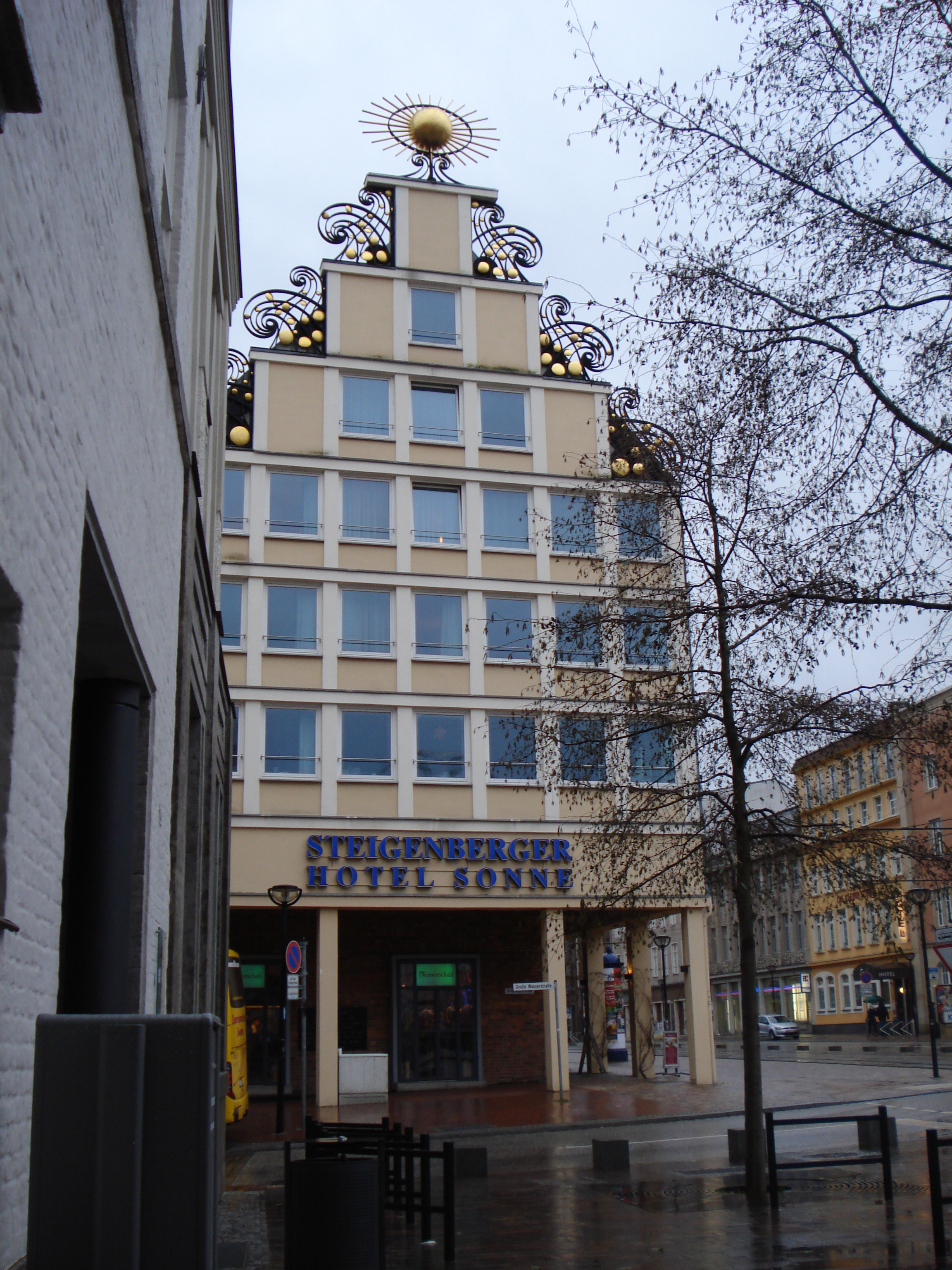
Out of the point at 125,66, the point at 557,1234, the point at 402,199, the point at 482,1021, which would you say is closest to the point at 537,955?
the point at 482,1021

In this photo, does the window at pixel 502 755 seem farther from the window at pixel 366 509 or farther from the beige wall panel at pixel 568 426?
the beige wall panel at pixel 568 426

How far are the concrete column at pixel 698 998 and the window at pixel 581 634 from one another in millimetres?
17841

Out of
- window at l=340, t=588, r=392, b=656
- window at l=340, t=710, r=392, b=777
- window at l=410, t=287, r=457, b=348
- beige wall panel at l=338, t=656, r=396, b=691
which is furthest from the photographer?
window at l=410, t=287, r=457, b=348

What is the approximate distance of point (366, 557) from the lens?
32.1 m

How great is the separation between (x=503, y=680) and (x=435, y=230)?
12714mm

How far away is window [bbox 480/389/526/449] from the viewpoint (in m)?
34.0

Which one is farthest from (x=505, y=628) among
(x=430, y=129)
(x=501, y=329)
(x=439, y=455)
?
(x=430, y=129)

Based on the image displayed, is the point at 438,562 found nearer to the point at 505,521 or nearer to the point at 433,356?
the point at 505,521

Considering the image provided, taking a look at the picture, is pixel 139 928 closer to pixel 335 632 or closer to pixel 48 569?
pixel 48 569

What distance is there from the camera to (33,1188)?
3809mm

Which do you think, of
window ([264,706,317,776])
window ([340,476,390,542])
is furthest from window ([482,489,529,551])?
window ([264,706,317,776])

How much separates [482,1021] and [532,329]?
61.2ft

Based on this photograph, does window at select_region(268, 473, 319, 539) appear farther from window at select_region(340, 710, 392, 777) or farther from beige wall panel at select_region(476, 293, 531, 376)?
beige wall panel at select_region(476, 293, 531, 376)

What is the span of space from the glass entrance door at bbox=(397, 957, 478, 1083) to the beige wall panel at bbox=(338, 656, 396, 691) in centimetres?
728
